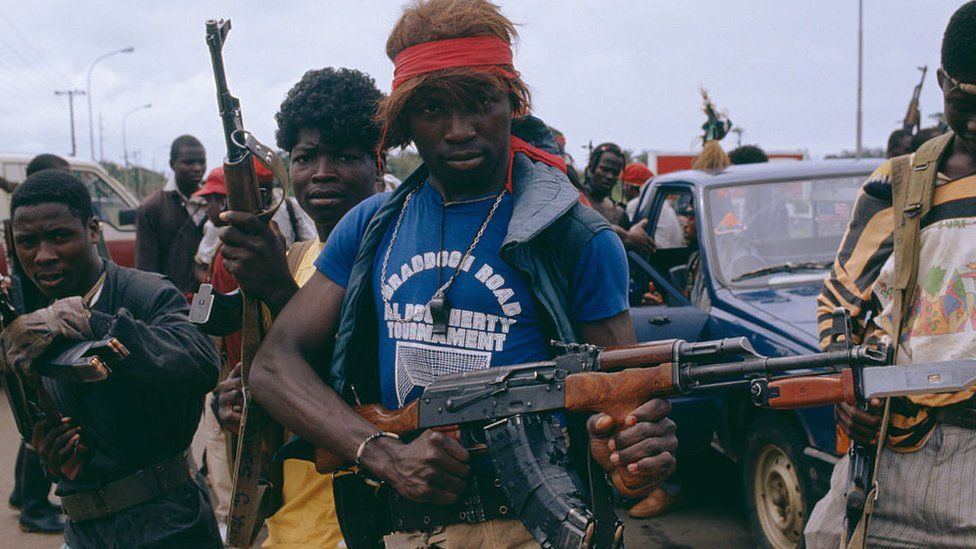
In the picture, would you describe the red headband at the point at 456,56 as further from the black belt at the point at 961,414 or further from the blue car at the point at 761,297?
the blue car at the point at 761,297

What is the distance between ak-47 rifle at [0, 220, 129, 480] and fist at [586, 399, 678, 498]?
1381mm

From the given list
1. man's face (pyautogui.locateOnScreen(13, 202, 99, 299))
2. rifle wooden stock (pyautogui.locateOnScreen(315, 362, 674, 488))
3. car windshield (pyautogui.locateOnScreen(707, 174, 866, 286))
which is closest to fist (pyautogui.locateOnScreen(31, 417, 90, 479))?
man's face (pyautogui.locateOnScreen(13, 202, 99, 299))

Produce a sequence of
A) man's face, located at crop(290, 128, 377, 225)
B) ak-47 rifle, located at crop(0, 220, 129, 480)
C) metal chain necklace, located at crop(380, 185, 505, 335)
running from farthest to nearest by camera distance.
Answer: man's face, located at crop(290, 128, 377, 225), ak-47 rifle, located at crop(0, 220, 129, 480), metal chain necklace, located at crop(380, 185, 505, 335)

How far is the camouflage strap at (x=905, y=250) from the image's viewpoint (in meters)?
2.53

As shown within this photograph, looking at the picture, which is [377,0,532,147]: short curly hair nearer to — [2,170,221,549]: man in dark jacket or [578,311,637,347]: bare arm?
[578,311,637,347]: bare arm

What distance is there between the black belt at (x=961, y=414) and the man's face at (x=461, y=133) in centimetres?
139

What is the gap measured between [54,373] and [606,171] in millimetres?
5806

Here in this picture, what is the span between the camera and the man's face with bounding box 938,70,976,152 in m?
2.48

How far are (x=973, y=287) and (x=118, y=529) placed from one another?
8.41 feet

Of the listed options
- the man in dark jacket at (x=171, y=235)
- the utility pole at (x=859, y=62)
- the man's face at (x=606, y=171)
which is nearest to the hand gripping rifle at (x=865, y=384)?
the man in dark jacket at (x=171, y=235)

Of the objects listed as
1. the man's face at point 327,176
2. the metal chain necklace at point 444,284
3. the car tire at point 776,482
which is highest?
the man's face at point 327,176

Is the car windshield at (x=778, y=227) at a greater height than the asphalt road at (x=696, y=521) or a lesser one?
greater

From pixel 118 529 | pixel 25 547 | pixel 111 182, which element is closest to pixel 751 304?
pixel 118 529

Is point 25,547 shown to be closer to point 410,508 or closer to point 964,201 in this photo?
point 410,508
